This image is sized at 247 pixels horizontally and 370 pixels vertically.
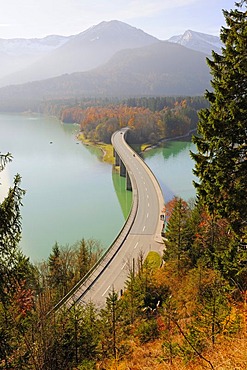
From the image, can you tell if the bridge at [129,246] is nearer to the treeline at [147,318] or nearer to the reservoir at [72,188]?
the treeline at [147,318]

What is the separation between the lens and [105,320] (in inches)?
392

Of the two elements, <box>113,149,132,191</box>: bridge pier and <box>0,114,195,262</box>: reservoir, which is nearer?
<box>0,114,195,262</box>: reservoir

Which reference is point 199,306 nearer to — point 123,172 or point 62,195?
point 62,195

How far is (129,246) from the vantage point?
2317cm

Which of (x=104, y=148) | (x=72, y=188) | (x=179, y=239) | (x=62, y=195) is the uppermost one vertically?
(x=179, y=239)

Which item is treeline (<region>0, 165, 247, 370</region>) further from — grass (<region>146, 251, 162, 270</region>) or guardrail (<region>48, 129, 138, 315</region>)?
grass (<region>146, 251, 162, 270</region>)

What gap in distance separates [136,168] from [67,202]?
1117 centimetres

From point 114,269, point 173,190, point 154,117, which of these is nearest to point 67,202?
point 173,190

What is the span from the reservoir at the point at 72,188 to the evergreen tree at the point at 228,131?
63.1 feet

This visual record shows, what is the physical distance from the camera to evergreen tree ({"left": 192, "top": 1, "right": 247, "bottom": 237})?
7.09 m

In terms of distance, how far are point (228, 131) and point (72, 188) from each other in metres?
36.3

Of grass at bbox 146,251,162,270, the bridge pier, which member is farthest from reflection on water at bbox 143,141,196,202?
grass at bbox 146,251,162,270

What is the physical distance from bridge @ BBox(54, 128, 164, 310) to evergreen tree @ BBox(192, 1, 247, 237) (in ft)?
18.2

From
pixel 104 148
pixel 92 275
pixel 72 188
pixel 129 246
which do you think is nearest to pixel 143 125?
pixel 104 148
